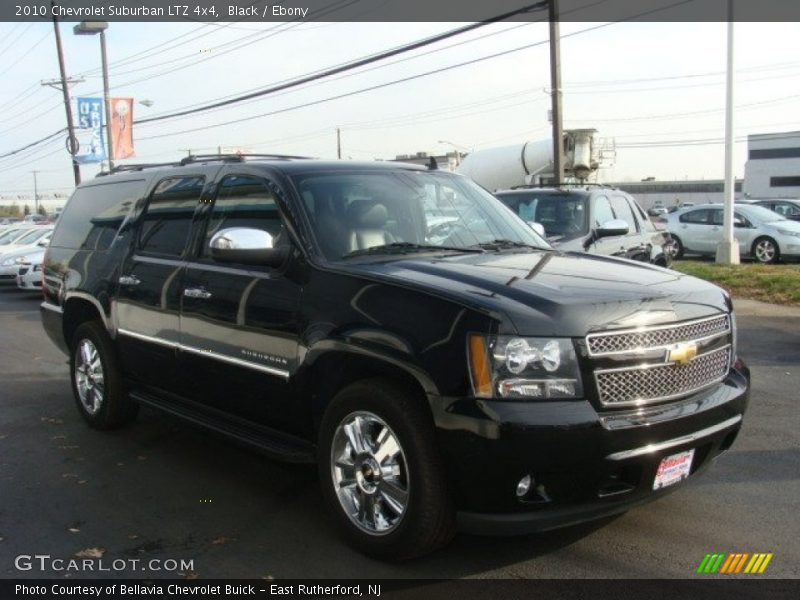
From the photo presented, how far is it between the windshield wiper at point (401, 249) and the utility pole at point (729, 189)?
49.0ft

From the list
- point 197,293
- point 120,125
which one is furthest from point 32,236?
point 197,293

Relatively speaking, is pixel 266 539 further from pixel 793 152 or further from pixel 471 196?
pixel 793 152

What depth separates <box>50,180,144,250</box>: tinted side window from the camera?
595 cm

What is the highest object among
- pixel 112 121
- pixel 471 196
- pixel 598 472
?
pixel 112 121

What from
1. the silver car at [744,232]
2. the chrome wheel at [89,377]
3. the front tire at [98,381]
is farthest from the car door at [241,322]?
the silver car at [744,232]

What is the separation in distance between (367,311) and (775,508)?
249 cm

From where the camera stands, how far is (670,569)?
11.9 feet

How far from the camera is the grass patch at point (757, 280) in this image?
12933 mm

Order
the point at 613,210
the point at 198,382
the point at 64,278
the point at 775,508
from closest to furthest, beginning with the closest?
1. the point at 775,508
2. the point at 198,382
3. the point at 64,278
4. the point at 613,210

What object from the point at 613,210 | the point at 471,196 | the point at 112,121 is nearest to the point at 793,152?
the point at 112,121

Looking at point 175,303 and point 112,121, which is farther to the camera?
point 112,121

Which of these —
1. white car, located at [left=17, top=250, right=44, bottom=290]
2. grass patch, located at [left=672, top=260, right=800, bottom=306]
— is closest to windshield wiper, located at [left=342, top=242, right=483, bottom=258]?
grass patch, located at [left=672, top=260, right=800, bottom=306]

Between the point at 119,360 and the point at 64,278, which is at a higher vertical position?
the point at 64,278

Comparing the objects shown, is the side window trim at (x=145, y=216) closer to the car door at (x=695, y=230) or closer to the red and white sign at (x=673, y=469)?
the red and white sign at (x=673, y=469)
